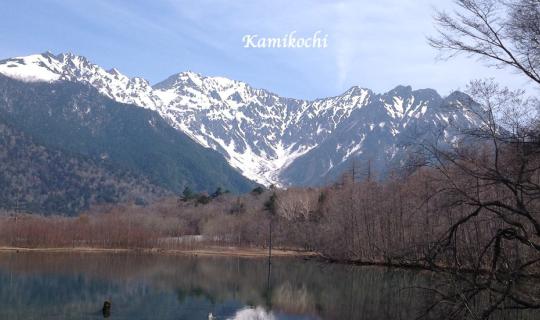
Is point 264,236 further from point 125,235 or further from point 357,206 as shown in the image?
point 357,206

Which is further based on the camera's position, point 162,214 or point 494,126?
point 162,214

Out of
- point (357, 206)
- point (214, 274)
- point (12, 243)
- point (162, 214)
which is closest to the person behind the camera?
point (214, 274)

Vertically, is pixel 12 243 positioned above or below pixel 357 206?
below

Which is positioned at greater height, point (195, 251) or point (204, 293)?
point (195, 251)

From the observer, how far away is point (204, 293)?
2228 inches

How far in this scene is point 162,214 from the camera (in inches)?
7372

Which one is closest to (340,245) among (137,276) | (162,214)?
(137,276)

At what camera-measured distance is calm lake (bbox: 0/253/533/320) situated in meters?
42.4

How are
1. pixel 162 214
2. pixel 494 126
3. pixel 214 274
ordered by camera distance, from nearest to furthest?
1. pixel 494 126
2. pixel 214 274
3. pixel 162 214

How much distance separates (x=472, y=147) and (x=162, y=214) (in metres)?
176

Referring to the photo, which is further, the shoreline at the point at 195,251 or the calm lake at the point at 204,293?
the shoreline at the point at 195,251

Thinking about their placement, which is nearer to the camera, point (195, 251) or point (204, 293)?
point (204, 293)

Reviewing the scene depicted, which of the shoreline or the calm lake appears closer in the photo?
the calm lake

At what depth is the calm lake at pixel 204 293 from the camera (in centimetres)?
4244
